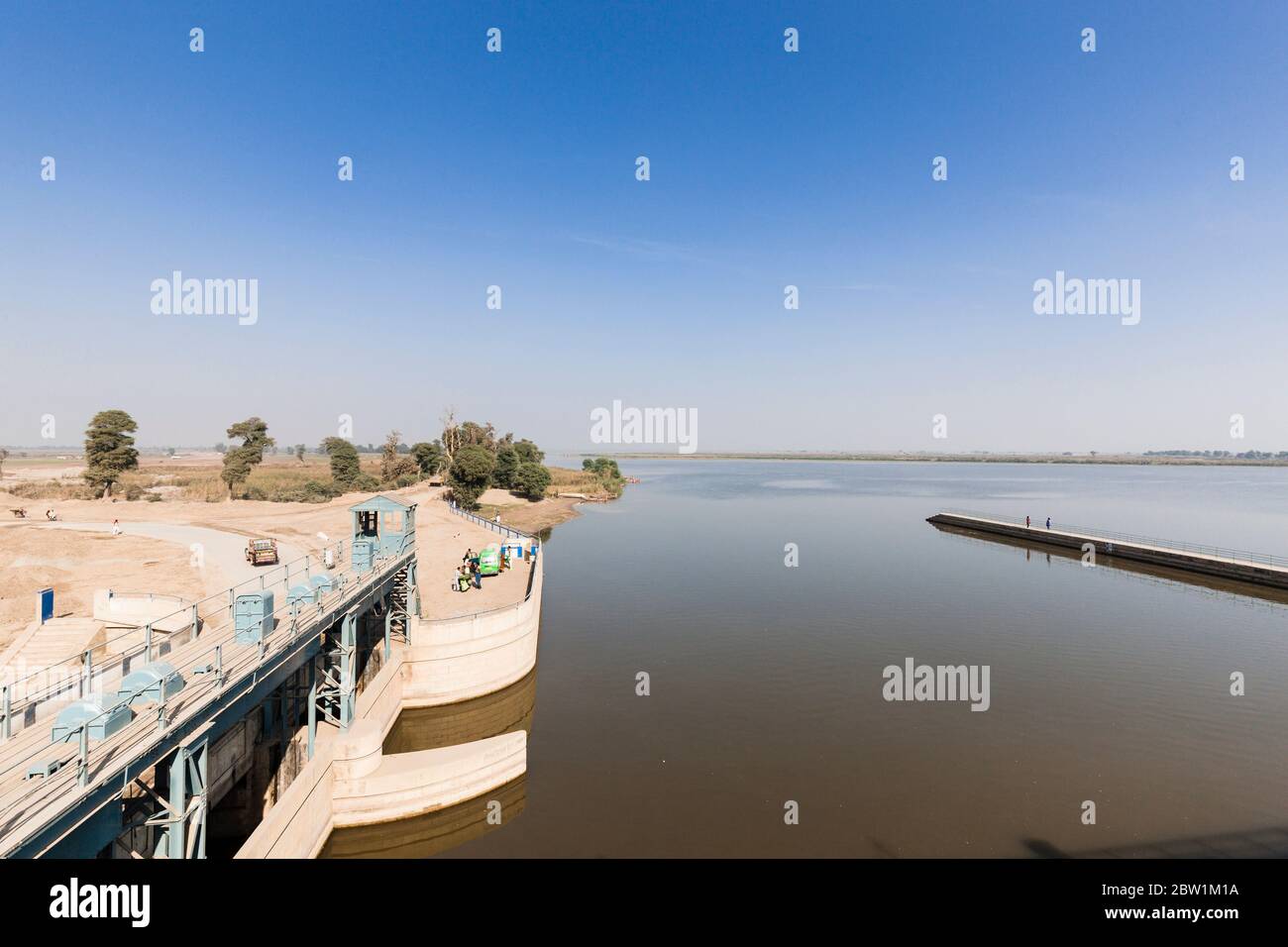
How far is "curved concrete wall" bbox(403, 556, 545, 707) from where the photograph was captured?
2680cm

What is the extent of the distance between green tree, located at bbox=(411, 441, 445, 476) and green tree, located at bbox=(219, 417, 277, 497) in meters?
23.9

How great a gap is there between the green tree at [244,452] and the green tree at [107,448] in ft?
41.4

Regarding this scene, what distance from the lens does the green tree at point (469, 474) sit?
80375 millimetres

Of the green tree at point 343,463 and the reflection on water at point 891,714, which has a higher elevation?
the green tree at point 343,463

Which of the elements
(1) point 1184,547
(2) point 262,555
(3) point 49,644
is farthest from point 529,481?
(1) point 1184,547

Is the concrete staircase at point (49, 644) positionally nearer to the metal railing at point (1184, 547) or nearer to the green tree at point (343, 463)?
the metal railing at point (1184, 547)

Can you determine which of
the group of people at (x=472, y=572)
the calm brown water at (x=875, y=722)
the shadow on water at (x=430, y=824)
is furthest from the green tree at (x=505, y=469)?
the shadow on water at (x=430, y=824)

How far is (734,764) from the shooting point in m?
21.3

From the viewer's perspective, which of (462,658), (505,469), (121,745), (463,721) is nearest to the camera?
(121,745)

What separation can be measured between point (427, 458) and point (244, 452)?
3008 centimetres

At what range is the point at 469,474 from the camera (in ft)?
264

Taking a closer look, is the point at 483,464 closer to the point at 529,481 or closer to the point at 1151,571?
the point at 529,481
